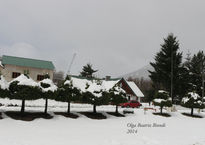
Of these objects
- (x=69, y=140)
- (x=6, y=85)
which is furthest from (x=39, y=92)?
(x=69, y=140)

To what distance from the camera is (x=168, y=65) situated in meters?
45.7

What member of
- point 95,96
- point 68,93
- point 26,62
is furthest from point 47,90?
point 26,62

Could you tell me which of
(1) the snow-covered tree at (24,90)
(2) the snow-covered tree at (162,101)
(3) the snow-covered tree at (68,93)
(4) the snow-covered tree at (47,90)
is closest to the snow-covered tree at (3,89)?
(1) the snow-covered tree at (24,90)

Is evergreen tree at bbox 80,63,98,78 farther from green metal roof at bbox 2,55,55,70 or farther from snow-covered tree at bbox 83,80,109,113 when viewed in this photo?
snow-covered tree at bbox 83,80,109,113

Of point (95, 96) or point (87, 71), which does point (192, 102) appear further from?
point (87, 71)

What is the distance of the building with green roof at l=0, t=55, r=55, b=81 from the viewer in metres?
37.8

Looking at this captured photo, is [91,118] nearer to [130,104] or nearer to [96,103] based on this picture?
[96,103]

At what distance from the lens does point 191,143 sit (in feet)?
40.9

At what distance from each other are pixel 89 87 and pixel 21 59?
25.0m

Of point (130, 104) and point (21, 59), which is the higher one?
point (21, 59)

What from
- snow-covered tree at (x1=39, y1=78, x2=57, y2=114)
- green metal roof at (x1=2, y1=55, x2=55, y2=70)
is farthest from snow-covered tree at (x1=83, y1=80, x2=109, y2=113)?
green metal roof at (x1=2, y1=55, x2=55, y2=70)

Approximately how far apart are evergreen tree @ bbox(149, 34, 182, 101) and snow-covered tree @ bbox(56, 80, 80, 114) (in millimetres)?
29071

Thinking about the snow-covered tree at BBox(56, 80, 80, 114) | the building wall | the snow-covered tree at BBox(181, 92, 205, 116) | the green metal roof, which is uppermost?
the green metal roof

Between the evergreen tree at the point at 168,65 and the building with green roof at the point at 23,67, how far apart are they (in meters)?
24.9
